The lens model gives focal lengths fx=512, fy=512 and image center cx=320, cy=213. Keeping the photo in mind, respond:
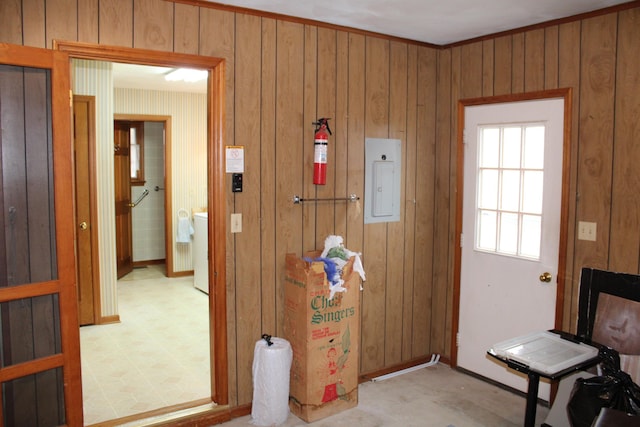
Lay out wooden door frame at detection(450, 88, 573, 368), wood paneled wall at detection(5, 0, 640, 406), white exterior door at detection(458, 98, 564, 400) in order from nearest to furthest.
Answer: wood paneled wall at detection(5, 0, 640, 406) → wooden door frame at detection(450, 88, 573, 368) → white exterior door at detection(458, 98, 564, 400)

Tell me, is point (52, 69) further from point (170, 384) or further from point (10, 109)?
point (170, 384)

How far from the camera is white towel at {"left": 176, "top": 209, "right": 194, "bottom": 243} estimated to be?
693cm

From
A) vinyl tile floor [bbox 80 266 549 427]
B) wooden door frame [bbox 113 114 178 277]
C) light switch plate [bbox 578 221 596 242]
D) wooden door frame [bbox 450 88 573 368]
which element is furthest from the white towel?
light switch plate [bbox 578 221 596 242]

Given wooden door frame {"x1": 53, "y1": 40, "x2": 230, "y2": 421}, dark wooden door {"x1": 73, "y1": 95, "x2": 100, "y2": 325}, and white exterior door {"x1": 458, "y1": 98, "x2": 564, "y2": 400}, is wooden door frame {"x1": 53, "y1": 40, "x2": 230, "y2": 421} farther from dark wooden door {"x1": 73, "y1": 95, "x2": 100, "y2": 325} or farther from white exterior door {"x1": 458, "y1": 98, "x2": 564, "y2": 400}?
dark wooden door {"x1": 73, "y1": 95, "x2": 100, "y2": 325}

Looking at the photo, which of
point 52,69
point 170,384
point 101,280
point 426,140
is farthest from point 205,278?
point 52,69

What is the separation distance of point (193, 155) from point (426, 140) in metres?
4.02

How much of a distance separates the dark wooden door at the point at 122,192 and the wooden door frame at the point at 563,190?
4.83 meters

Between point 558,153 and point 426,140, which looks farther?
point 426,140

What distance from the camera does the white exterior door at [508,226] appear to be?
11.1 ft

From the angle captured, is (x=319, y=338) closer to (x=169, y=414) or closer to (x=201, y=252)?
(x=169, y=414)

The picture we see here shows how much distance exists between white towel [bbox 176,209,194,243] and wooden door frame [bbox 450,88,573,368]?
4.11m

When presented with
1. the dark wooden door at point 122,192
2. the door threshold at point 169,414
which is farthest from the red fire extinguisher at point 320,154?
the dark wooden door at point 122,192

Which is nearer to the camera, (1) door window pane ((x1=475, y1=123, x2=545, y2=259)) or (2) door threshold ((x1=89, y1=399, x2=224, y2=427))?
(2) door threshold ((x1=89, y1=399, x2=224, y2=427))

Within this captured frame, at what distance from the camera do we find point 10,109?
7.74 ft
